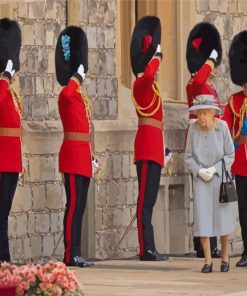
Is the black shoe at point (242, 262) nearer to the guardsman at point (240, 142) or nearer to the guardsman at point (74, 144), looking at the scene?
the guardsman at point (240, 142)

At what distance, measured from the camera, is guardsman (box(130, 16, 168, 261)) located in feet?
46.5

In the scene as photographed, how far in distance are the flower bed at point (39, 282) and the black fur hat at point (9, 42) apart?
398 centimetres

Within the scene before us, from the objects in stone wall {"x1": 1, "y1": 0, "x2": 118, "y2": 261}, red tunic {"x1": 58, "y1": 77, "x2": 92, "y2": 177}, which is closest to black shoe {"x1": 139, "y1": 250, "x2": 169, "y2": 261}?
red tunic {"x1": 58, "y1": 77, "x2": 92, "y2": 177}

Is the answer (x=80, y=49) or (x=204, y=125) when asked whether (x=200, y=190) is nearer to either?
(x=204, y=125)

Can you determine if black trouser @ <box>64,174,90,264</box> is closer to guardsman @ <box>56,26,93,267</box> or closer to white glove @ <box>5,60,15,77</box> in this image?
guardsman @ <box>56,26,93,267</box>

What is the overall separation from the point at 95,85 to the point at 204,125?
2778 millimetres

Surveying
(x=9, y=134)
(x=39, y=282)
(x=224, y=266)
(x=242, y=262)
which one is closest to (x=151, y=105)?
(x=9, y=134)

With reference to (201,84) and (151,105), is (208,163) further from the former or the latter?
(201,84)

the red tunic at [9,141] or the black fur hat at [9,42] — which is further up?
the black fur hat at [9,42]

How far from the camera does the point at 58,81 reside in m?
14.0

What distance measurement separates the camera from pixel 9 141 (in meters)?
13.5

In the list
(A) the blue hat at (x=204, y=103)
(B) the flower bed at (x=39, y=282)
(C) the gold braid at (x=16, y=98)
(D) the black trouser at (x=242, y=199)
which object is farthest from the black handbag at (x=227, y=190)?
(B) the flower bed at (x=39, y=282)

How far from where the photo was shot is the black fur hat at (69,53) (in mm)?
13867

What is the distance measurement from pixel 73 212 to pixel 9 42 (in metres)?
1.34
